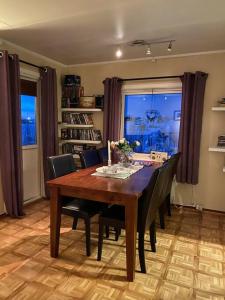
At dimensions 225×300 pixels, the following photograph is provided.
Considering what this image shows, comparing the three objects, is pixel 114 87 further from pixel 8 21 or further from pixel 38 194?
pixel 38 194

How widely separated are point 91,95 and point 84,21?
1.82 metres

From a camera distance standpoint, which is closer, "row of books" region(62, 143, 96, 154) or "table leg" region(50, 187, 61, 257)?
"table leg" region(50, 187, 61, 257)

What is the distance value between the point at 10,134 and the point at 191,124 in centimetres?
257

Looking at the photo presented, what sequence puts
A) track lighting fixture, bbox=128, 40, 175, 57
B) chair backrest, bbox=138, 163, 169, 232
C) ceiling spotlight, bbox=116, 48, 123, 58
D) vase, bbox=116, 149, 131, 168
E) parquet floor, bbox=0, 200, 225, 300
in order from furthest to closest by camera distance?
1. ceiling spotlight, bbox=116, 48, 123, 58
2. track lighting fixture, bbox=128, 40, 175, 57
3. vase, bbox=116, 149, 131, 168
4. chair backrest, bbox=138, 163, 169, 232
5. parquet floor, bbox=0, 200, 225, 300

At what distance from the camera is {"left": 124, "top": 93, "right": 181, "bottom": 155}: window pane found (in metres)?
3.85

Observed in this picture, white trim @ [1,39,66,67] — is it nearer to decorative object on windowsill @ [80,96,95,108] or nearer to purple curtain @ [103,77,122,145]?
decorative object on windowsill @ [80,96,95,108]

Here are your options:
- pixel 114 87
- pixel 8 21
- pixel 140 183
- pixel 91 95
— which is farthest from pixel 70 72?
pixel 140 183

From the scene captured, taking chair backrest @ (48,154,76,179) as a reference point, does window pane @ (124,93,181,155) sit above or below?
above

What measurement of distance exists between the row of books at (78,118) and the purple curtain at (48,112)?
1.53ft

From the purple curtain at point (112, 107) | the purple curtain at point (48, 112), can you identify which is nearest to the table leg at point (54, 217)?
the purple curtain at point (48, 112)

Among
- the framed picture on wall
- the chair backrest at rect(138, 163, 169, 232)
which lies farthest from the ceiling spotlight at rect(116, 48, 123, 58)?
the chair backrest at rect(138, 163, 169, 232)

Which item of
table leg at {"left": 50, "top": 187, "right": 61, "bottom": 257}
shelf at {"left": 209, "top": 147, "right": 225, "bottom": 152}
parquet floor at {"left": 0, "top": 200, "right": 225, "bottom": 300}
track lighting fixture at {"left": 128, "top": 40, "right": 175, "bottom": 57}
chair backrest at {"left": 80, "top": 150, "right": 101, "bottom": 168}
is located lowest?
parquet floor at {"left": 0, "top": 200, "right": 225, "bottom": 300}

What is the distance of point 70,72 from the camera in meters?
4.38

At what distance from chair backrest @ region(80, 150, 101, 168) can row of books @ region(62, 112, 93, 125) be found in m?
0.97
